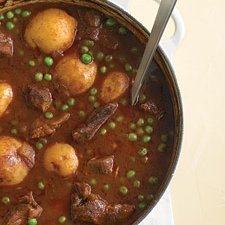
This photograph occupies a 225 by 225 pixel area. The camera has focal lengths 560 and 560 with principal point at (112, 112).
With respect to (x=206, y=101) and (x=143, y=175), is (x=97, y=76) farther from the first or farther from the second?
(x=206, y=101)

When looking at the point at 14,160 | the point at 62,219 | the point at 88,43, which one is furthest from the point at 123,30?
the point at 62,219

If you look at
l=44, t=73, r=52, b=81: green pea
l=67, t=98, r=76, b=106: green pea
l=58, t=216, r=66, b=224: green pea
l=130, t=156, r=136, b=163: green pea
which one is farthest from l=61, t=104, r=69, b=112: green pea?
l=58, t=216, r=66, b=224: green pea

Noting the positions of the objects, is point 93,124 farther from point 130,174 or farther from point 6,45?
point 6,45

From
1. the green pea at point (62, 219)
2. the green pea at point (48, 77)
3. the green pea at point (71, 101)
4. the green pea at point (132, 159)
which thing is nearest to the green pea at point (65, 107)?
the green pea at point (71, 101)

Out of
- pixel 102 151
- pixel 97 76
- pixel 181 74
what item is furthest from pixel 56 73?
pixel 181 74

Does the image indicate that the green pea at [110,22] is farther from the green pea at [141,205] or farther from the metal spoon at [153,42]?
the green pea at [141,205]

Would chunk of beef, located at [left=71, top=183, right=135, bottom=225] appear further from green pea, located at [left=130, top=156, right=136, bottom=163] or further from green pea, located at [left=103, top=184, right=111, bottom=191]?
green pea, located at [left=130, top=156, right=136, bottom=163]
